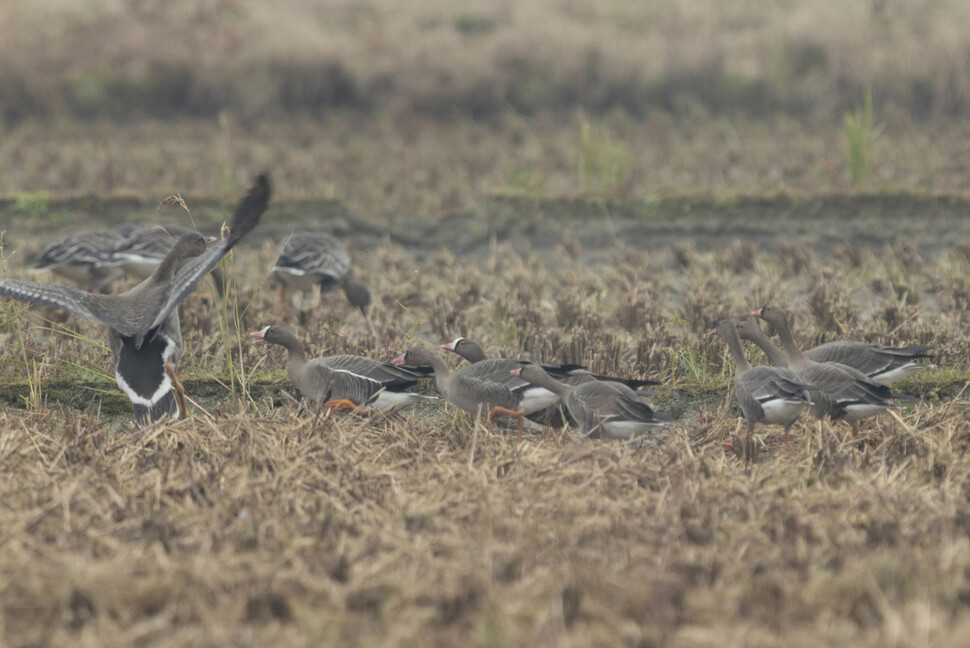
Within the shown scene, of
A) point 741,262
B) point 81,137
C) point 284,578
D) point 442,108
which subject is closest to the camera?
point 284,578

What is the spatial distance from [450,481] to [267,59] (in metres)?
14.5

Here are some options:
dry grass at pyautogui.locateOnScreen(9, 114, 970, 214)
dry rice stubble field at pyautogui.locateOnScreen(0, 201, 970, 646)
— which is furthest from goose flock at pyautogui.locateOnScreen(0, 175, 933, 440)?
dry grass at pyautogui.locateOnScreen(9, 114, 970, 214)

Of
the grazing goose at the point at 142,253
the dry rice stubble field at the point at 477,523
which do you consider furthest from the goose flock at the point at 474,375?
the grazing goose at the point at 142,253

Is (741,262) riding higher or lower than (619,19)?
lower

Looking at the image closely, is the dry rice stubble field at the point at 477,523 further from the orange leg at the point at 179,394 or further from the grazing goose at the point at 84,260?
the grazing goose at the point at 84,260

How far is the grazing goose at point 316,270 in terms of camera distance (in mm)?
8852

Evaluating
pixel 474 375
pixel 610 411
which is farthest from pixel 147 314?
pixel 610 411

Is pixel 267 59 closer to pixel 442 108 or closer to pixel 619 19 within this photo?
pixel 442 108

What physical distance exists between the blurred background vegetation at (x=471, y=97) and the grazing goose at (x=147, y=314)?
22.6 ft

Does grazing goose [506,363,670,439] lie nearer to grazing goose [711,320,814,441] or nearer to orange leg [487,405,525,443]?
orange leg [487,405,525,443]

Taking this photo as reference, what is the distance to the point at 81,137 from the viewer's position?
1614cm

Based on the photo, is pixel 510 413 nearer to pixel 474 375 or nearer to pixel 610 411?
pixel 474 375

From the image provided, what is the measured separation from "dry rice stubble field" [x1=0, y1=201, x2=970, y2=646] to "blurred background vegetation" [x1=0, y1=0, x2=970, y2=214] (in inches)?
282

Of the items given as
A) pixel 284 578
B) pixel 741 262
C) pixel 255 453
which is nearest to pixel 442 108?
pixel 741 262
